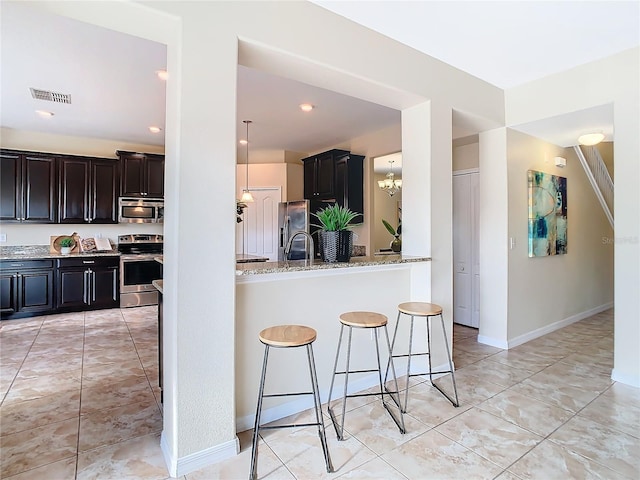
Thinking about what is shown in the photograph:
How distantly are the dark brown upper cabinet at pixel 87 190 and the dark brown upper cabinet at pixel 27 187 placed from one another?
123 millimetres

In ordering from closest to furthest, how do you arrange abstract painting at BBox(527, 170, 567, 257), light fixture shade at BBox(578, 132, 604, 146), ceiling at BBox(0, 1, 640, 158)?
ceiling at BBox(0, 1, 640, 158)
light fixture shade at BBox(578, 132, 604, 146)
abstract painting at BBox(527, 170, 567, 257)

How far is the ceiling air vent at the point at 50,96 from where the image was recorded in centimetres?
369

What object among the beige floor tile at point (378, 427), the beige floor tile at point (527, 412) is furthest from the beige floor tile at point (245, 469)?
the beige floor tile at point (527, 412)

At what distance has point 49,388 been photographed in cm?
273

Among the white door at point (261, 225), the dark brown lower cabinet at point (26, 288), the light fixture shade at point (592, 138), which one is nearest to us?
the light fixture shade at point (592, 138)

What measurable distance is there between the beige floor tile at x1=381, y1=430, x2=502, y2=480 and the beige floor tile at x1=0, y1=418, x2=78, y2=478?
181 cm

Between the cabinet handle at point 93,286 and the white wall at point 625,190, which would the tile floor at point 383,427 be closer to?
the white wall at point 625,190

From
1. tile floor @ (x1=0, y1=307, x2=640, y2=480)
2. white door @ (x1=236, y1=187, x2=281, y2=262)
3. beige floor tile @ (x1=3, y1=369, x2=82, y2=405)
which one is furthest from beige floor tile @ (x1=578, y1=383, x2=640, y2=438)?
white door @ (x1=236, y1=187, x2=281, y2=262)

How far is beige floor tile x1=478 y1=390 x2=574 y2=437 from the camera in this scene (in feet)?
7.27

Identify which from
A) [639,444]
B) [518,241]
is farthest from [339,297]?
[518,241]

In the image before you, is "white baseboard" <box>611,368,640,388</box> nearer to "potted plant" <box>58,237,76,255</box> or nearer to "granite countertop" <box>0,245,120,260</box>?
"granite countertop" <box>0,245,120,260</box>

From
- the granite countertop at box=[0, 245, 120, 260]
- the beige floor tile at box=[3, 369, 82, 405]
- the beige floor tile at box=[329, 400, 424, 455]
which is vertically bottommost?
the beige floor tile at box=[329, 400, 424, 455]

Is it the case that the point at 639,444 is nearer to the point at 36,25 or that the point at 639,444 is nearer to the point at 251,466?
the point at 251,466

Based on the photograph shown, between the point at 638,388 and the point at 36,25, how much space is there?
5.38m
